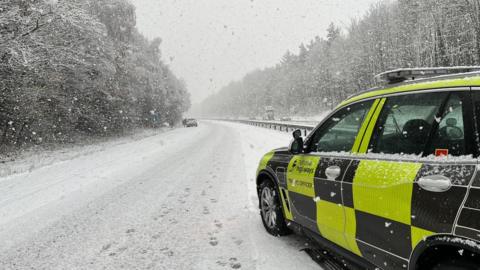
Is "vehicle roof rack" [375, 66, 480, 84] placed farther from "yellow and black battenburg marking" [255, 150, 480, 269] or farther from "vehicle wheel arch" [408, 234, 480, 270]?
"vehicle wheel arch" [408, 234, 480, 270]

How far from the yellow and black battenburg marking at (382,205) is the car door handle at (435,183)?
3 cm

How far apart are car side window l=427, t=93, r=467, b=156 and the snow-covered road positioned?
196cm

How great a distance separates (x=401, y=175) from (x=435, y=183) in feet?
0.94

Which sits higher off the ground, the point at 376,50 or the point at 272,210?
the point at 376,50

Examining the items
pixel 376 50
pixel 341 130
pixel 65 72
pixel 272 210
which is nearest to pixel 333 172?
pixel 341 130

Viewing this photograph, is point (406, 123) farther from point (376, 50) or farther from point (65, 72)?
point (376, 50)

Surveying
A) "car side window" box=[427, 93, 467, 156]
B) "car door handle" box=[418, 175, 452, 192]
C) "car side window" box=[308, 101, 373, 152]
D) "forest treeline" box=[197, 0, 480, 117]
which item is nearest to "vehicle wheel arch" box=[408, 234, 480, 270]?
"car door handle" box=[418, 175, 452, 192]

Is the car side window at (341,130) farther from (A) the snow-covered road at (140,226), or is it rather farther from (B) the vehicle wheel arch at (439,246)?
(A) the snow-covered road at (140,226)

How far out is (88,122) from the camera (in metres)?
28.3

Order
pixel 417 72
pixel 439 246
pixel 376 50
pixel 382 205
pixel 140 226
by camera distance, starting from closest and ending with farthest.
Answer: pixel 439 246, pixel 382 205, pixel 417 72, pixel 140 226, pixel 376 50

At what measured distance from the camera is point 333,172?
3.24m

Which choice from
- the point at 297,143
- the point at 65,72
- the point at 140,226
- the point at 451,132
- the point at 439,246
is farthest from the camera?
the point at 65,72

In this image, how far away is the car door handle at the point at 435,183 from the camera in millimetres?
2129

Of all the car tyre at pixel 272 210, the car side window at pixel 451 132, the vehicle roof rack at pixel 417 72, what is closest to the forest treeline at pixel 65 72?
the car tyre at pixel 272 210
